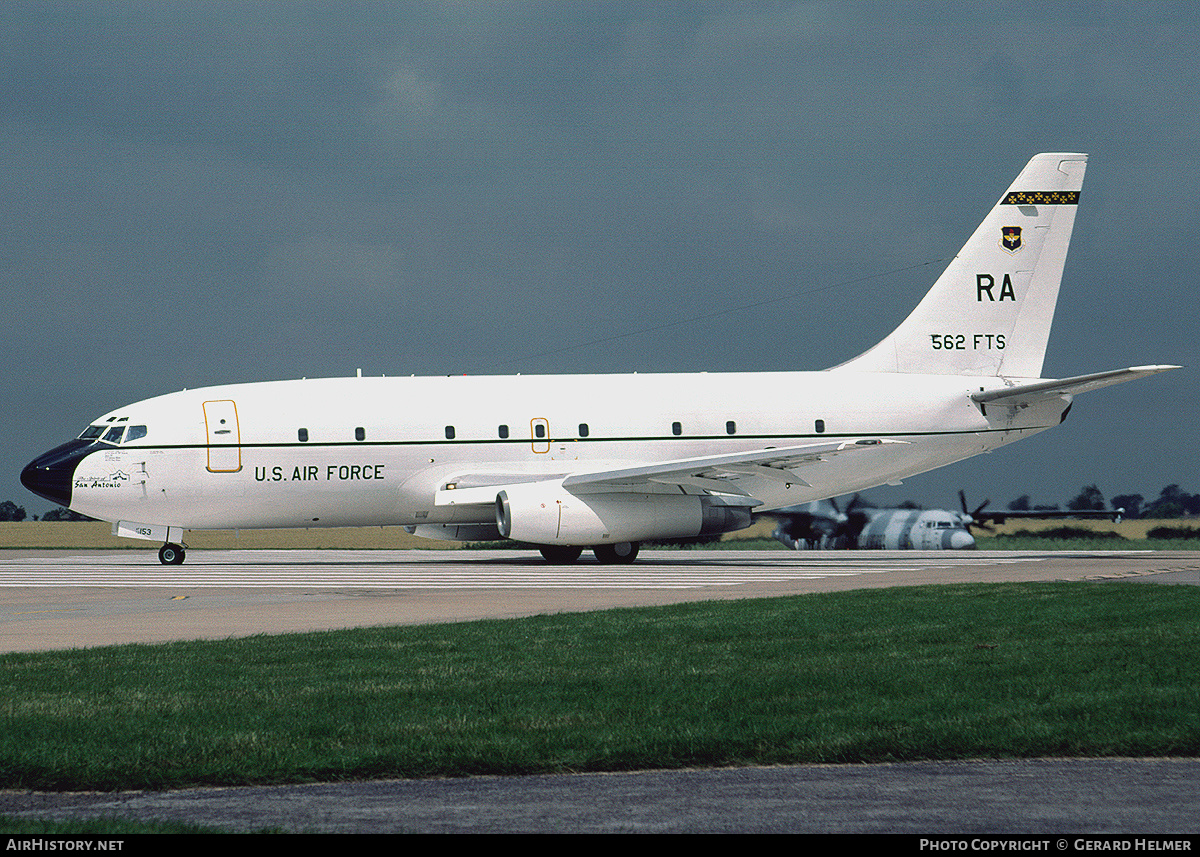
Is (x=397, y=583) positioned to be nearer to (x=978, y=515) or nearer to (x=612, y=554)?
(x=612, y=554)

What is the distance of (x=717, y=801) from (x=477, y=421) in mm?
21276

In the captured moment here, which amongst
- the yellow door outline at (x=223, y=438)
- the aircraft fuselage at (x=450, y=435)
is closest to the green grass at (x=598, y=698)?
the aircraft fuselage at (x=450, y=435)

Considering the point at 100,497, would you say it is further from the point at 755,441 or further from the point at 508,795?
the point at 508,795

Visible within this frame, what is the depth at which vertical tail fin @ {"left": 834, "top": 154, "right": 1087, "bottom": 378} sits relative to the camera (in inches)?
1155

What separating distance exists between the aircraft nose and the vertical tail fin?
1685cm

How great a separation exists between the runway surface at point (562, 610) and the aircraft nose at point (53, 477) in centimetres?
156

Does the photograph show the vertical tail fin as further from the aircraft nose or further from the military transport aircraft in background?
the aircraft nose

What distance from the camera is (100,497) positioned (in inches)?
1012

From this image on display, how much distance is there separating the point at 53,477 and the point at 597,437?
11.1 meters

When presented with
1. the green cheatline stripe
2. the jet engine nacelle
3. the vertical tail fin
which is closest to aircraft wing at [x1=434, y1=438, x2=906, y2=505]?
the jet engine nacelle

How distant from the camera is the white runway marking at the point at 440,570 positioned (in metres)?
20.9

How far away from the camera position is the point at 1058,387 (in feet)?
89.1
